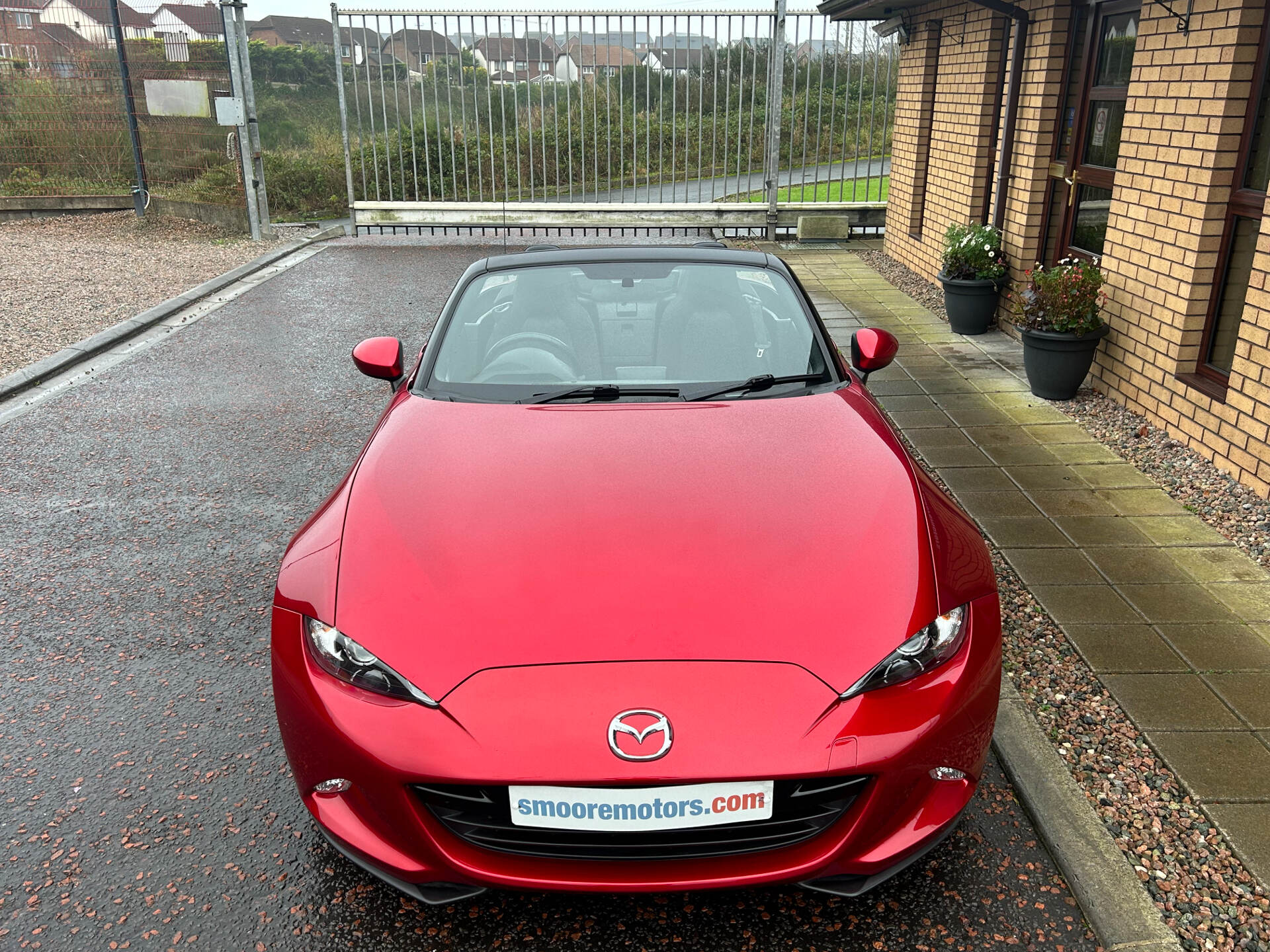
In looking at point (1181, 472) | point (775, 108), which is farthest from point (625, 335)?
point (775, 108)

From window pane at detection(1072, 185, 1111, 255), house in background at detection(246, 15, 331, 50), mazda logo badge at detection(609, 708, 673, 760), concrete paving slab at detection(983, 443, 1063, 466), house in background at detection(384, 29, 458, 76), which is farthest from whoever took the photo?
house in background at detection(246, 15, 331, 50)

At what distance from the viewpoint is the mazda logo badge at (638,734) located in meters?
2.09

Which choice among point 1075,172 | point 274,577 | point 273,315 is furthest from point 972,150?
point 274,577

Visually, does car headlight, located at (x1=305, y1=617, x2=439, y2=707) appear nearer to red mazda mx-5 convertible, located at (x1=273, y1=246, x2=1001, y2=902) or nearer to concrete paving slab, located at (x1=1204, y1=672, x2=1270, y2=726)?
red mazda mx-5 convertible, located at (x1=273, y1=246, x2=1001, y2=902)

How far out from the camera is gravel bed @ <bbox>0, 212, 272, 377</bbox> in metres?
8.93

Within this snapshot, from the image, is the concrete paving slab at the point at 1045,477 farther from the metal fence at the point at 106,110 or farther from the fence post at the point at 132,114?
the fence post at the point at 132,114

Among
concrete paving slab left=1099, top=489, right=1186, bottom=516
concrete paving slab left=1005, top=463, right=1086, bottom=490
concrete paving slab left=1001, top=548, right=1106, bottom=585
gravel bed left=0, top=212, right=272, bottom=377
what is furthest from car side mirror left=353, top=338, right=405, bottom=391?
gravel bed left=0, top=212, right=272, bottom=377

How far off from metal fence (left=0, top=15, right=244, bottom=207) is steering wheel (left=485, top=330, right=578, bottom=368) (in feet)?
42.0

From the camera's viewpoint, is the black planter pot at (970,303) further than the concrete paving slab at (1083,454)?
Yes

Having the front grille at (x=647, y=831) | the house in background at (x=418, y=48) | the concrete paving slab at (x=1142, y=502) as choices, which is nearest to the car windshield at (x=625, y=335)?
the front grille at (x=647, y=831)

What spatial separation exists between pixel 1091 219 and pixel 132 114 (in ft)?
45.4

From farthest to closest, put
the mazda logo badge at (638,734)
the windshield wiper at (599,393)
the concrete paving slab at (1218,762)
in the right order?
1. the windshield wiper at (599,393)
2. the concrete paving slab at (1218,762)
3. the mazda logo badge at (638,734)

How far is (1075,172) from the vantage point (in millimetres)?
7555

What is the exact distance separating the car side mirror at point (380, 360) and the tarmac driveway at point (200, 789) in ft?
3.50
